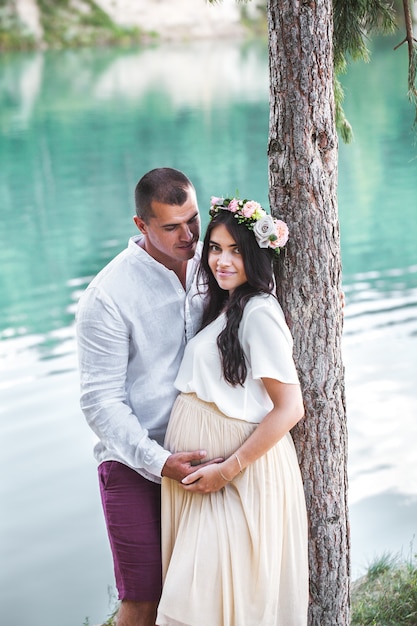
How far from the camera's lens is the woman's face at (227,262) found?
8.78 ft

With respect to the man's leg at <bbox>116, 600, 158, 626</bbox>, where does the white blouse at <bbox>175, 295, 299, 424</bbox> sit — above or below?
above

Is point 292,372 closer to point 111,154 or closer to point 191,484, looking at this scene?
point 191,484

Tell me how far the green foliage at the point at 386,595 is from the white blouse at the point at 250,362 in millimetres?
1249


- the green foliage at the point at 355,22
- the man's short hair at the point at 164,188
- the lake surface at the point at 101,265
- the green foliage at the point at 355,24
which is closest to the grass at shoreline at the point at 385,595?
the lake surface at the point at 101,265

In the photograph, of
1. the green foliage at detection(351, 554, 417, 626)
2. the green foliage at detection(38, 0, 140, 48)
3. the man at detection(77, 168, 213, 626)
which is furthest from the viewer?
the green foliage at detection(38, 0, 140, 48)

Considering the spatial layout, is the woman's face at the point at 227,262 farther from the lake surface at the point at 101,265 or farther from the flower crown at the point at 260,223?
the lake surface at the point at 101,265

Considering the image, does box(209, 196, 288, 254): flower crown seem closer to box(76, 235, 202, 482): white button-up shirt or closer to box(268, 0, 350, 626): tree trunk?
box(268, 0, 350, 626): tree trunk

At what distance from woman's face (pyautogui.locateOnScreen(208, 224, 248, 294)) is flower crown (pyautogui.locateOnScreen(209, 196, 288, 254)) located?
0.07m

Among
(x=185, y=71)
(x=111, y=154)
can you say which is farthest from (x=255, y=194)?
(x=185, y=71)

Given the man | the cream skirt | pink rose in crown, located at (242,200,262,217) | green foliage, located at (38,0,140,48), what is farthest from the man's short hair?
green foliage, located at (38,0,140,48)

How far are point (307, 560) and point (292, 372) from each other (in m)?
0.69

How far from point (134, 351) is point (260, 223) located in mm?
→ 632

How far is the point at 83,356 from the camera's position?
111 inches

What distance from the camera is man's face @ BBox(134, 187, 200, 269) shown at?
280cm
